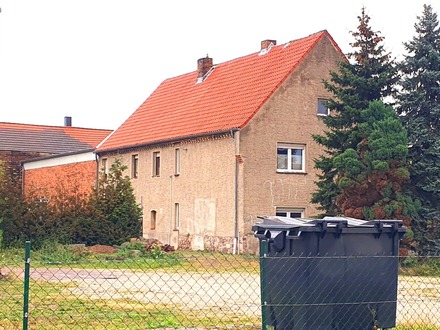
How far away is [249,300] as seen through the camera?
16.1 m

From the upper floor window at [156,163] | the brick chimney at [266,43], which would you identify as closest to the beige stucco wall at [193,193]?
the upper floor window at [156,163]

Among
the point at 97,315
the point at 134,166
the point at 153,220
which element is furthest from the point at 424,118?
the point at 134,166

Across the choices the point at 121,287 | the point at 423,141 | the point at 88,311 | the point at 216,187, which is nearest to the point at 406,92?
the point at 423,141

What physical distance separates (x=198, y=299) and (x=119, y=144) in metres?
26.3

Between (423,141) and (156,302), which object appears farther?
(423,141)

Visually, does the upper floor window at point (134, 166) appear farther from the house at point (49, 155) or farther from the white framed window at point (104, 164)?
the house at point (49, 155)

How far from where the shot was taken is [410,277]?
73.8 ft

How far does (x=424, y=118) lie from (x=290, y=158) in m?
7.92

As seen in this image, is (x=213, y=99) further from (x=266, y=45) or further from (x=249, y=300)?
(x=249, y=300)

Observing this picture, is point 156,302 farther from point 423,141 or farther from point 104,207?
point 104,207

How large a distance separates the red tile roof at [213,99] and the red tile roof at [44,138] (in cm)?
1430

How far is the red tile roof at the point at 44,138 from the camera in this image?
5600 cm

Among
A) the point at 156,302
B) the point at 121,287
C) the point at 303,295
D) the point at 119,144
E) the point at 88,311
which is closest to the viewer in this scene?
the point at 303,295

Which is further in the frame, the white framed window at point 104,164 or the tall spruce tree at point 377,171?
the white framed window at point 104,164
